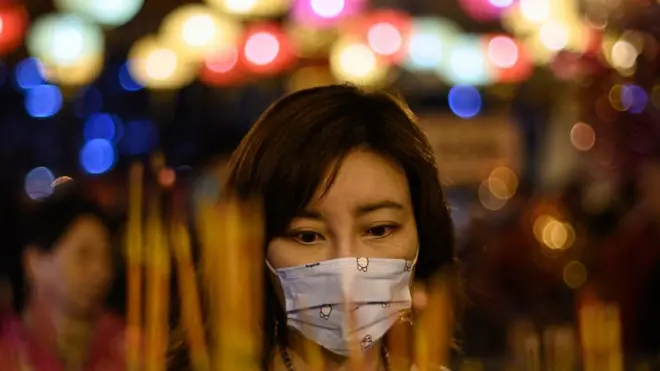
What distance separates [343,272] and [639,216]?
10.6ft

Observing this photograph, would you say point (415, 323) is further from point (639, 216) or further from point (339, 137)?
point (639, 216)

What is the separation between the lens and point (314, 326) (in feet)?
6.88

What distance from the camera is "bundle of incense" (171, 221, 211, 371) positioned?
1646mm

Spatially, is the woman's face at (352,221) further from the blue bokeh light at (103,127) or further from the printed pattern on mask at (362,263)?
the blue bokeh light at (103,127)

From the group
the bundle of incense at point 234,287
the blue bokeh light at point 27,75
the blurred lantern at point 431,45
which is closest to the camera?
the bundle of incense at point 234,287

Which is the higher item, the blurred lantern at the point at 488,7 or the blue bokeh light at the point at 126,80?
the blurred lantern at the point at 488,7

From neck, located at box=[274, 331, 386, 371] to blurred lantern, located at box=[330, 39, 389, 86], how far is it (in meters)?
8.38

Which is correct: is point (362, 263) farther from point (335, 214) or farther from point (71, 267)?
point (71, 267)

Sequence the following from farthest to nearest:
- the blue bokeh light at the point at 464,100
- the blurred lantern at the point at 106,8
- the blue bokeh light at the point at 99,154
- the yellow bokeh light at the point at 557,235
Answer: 1. the blue bokeh light at the point at 99,154
2. the blue bokeh light at the point at 464,100
3. the blurred lantern at the point at 106,8
4. the yellow bokeh light at the point at 557,235

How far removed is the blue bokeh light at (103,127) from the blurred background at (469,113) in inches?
1.3

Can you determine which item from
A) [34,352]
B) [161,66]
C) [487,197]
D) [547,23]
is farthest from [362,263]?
[487,197]

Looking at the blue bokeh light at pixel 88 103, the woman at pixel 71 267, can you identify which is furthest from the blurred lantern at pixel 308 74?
the woman at pixel 71 267

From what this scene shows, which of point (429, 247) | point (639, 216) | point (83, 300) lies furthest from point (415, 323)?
point (639, 216)

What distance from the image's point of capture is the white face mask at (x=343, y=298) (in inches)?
81.2
